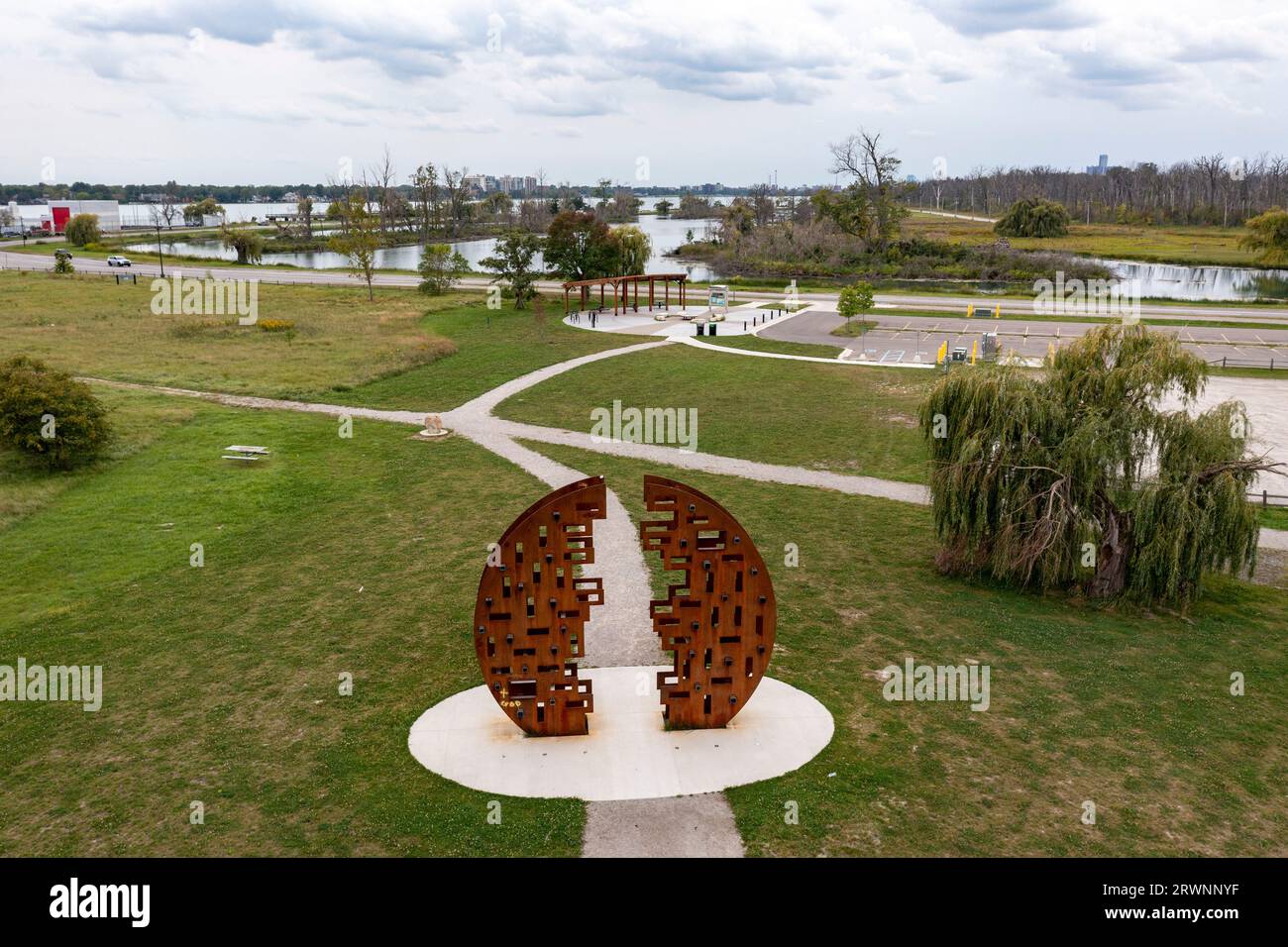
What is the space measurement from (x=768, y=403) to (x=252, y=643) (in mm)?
21302

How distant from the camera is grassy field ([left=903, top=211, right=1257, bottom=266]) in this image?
8775 centimetres

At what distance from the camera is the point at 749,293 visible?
66.6 meters

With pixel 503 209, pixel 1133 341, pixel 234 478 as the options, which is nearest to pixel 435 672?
pixel 234 478

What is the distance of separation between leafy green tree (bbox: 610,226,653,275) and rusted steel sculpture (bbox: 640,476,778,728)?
1895 inches

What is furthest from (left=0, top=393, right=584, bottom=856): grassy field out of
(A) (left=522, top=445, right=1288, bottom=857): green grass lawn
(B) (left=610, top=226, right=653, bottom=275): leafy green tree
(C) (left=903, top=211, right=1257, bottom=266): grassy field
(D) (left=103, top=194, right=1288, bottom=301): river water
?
(C) (left=903, top=211, right=1257, bottom=266): grassy field

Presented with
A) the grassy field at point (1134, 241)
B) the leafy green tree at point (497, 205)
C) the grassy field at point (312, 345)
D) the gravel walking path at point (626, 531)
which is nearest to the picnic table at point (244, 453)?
the gravel walking path at point (626, 531)

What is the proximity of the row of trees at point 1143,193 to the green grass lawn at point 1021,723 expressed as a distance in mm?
111521

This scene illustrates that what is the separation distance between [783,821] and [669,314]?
44.9 m

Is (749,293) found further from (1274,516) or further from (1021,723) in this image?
(1021,723)

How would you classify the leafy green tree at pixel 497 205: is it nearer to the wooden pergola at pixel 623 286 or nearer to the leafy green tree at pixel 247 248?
the leafy green tree at pixel 247 248

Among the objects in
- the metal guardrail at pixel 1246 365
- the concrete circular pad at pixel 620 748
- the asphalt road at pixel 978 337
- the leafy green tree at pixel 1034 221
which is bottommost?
the concrete circular pad at pixel 620 748

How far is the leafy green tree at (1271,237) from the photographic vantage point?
246 feet

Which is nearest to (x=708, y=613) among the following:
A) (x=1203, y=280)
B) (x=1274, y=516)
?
(x=1274, y=516)

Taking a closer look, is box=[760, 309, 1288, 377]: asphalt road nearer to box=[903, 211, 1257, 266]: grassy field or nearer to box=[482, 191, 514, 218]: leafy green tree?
box=[903, 211, 1257, 266]: grassy field
